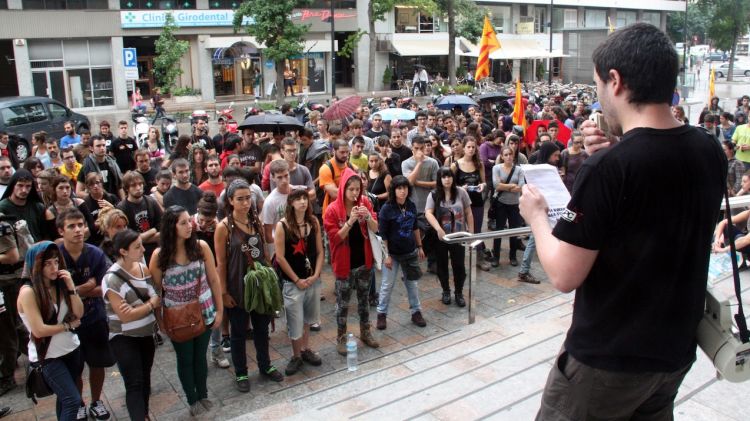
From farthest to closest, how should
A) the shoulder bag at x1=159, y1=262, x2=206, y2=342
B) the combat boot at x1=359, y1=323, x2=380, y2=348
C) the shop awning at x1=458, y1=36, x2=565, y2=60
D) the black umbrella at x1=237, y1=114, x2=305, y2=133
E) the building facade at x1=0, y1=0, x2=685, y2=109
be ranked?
1. the shop awning at x1=458, y1=36, x2=565, y2=60
2. the building facade at x1=0, y1=0, x2=685, y2=109
3. the black umbrella at x1=237, y1=114, x2=305, y2=133
4. the combat boot at x1=359, y1=323, x2=380, y2=348
5. the shoulder bag at x1=159, y1=262, x2=206, y2=342

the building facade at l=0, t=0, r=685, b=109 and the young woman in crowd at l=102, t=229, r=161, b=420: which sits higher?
the building facade at l=0, t=0, r=685, b=109

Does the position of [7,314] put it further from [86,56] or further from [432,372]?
[86,56]

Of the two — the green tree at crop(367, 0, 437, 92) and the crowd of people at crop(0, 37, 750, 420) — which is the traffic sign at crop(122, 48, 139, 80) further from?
the green tree at crop(367, 0, 437, 92)

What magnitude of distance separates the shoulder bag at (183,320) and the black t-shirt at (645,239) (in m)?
→ 3.85

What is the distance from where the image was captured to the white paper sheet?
8.80 feet

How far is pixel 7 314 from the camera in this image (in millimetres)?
6227

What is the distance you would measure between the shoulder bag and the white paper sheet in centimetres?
342

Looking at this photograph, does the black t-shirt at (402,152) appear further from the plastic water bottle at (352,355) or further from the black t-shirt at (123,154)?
the plastic water bottle at (352,355)

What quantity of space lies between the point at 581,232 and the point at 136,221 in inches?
242

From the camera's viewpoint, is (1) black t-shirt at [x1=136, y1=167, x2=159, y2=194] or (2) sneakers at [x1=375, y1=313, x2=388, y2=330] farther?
(1) black t-shirt at [x1=136, y1=167, x2=159, y2=194]

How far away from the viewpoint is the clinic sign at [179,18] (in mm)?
34188

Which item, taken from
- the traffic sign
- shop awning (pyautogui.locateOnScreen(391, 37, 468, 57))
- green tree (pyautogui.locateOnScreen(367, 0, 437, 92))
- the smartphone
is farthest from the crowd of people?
shop awning (pyautogui.locateOnScreen(391, 37, 468, 57))

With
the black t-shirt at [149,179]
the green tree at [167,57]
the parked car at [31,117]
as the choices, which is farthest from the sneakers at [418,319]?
the green tree at [167,57]

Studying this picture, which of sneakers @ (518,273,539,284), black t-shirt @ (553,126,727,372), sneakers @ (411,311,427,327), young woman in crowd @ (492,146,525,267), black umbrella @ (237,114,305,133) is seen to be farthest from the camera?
black umbrella @ (237,114,305,133)
